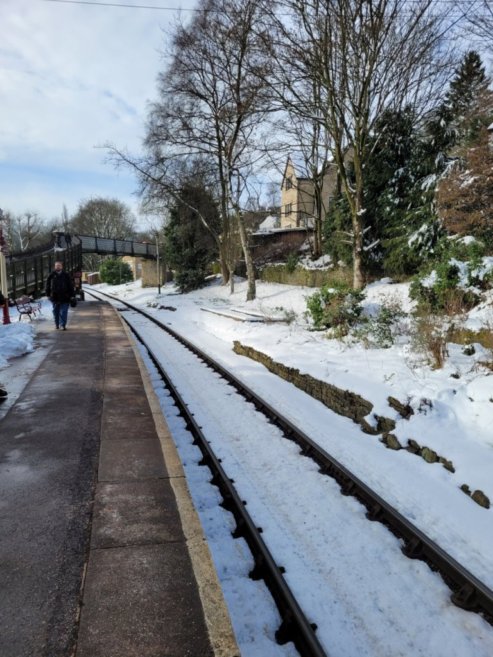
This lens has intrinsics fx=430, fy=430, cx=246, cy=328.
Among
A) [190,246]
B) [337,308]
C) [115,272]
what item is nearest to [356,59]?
[337,308]

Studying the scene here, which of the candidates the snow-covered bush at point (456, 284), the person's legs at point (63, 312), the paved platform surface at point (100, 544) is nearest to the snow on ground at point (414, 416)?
the snow-covered bush at point (456, 284)

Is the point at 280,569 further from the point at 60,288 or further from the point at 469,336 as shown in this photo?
the point at 60,288

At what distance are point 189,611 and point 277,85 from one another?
54.7 feet

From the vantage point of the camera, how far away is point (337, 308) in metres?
10.9

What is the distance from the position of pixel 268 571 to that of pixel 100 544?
1267 mm

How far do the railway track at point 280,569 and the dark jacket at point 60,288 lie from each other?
7693mm

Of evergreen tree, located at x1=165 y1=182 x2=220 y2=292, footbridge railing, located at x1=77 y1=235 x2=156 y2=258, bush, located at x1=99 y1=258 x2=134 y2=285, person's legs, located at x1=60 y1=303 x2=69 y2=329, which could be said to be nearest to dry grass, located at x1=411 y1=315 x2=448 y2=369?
person's legs, located at x1=60 y1=303 x2=69 y2=329

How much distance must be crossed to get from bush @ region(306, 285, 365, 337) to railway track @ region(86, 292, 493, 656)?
216 inches

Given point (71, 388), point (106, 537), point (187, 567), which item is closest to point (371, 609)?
point (187, 567)

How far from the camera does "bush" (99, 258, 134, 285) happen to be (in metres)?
62.2

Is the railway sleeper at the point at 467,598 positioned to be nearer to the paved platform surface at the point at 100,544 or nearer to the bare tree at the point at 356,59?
the paved platform surface at the point at 100,544

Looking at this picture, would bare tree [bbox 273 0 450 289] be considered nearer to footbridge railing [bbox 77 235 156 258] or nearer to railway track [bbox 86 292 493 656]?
railway track [bbox 86 292 493 656]

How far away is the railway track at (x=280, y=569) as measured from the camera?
279cm

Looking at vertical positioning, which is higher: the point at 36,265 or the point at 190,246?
the point at 190,246
